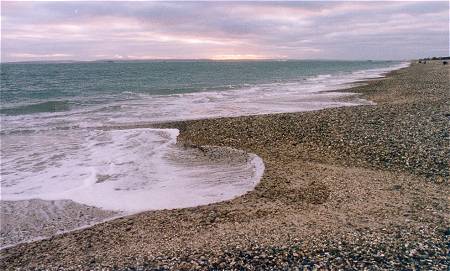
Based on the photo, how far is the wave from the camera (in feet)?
102

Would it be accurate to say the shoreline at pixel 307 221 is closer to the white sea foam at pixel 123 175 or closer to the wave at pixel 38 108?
the white sea foam at pixel 123 175

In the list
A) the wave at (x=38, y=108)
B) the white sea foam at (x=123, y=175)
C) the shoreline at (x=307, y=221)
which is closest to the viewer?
the shoreline at (x=307, y=221)

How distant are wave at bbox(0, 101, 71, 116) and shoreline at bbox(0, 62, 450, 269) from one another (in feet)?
75.3

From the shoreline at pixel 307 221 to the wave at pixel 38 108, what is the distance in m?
22.9

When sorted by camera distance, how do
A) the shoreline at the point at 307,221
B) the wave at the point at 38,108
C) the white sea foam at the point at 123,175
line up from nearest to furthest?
the shoreline at the point at 307,221 < the white sea foam at the point at 123,175 < the wave at the point at 38,108

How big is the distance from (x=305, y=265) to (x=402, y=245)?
2.08 meters

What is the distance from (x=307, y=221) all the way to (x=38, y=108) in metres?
30.6

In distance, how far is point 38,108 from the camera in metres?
33.3

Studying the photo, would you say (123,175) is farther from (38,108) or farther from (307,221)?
(38,108)

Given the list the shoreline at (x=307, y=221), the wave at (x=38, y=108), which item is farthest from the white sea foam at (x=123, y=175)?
the wave at (x=38, y=108)

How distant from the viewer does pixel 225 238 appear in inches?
326

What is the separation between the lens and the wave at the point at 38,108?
31.1m

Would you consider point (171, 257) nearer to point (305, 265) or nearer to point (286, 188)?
point (305, 265)

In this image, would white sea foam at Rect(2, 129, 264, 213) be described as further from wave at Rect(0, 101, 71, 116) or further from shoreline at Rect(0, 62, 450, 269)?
wave at Rect(0, 101, 71, 116)
